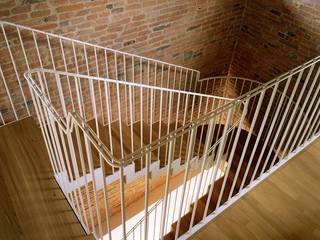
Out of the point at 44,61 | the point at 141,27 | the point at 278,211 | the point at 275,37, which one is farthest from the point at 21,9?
the point at 275,37

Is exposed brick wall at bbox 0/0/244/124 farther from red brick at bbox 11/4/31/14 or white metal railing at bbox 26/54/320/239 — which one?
white metal railing at bbox 26/54/320/239

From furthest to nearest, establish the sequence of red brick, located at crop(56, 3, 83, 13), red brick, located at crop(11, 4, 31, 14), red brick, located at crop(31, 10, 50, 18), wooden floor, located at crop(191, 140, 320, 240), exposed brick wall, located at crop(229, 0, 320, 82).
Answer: exposed brick wall, located at crop(229, 0, 320, 82) < red brick, located at crop(56, 3, 83, 13) < red brick, located at crop(31, 10, 50, 18) < red brick, located at crop(11, 4, 31, 14) < wooden floor, located at crop(191, 140, 320, 240)

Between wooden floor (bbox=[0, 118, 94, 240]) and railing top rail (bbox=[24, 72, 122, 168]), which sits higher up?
railing top rail (bbox=[24, 72, 122, 168])

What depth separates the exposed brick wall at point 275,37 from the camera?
14.0ft

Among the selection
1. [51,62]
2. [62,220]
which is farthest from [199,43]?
[62,220]

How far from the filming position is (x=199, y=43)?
475 cm

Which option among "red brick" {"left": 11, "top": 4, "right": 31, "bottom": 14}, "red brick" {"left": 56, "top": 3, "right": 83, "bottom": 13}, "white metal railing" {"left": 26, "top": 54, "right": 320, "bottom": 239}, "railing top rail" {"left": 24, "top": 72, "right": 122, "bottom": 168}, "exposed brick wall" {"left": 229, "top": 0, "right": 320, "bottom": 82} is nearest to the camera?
"railing top rail" {"left": 24, "top": 72, "right": 122, "bottom": 168}

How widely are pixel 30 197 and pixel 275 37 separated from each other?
4032mm

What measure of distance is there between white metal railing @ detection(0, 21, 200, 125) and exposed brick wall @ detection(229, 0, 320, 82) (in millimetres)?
1693

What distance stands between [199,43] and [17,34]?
8.58ft

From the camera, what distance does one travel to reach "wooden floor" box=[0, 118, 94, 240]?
2.19 meters

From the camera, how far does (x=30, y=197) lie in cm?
238

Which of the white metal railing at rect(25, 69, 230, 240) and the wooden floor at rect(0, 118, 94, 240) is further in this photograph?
the white metal railing at rect(25, 69, 230, 240)

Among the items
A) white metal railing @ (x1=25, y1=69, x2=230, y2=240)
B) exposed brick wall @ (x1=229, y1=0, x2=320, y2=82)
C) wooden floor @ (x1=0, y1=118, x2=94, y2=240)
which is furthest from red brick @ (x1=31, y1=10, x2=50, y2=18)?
exposed brick wall @ (x1=229, y1=0, x2=320, y2=82)
